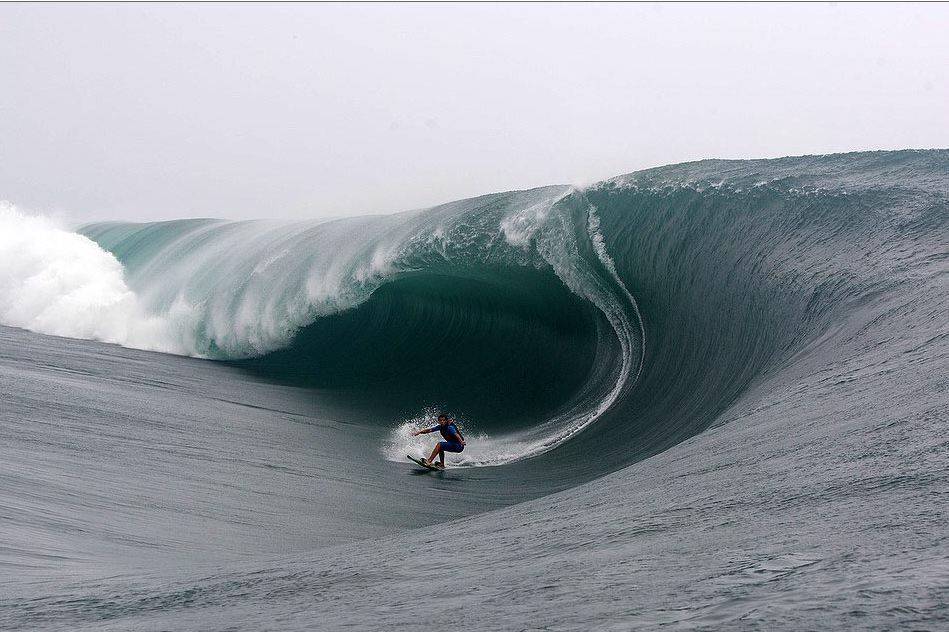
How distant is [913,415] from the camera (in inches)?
152

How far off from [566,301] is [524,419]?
2.47m

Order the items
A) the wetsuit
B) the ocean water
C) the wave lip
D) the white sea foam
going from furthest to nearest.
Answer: the white sea foam
the wave lip
the wetsuit
the ocean water

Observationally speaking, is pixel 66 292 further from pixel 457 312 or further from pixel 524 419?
pixel 524 419

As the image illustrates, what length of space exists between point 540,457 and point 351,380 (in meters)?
5.27

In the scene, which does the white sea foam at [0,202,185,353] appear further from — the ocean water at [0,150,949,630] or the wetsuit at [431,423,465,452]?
the wetsuit at [431,423,465,452]

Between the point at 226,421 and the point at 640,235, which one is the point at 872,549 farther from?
the point at 640,235

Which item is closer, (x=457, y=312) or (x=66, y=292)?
(x=457, y=312)

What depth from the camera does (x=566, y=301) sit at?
1289cm

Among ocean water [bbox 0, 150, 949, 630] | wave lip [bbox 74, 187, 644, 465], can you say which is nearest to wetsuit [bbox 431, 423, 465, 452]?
ocean water [bbox 0, 150, 949, 630]

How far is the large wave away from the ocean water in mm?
56

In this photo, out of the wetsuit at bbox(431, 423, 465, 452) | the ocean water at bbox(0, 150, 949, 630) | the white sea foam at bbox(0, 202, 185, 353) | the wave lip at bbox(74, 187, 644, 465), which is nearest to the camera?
the ocean water at bbox(0, 150, 949, 630)

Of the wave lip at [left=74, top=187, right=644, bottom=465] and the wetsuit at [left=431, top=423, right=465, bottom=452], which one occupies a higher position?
the wave lip at [left=74, top=187, right=644, bottom=465]

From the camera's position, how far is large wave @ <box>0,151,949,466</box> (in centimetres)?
910

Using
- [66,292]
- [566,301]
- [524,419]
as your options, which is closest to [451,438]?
[524,419]
